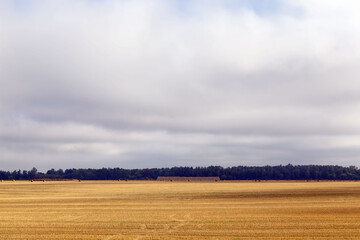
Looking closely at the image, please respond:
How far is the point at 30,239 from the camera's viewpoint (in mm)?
25656

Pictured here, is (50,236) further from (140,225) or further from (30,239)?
(140,225)

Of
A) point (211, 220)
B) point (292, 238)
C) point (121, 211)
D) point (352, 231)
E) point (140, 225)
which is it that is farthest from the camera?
point (121, 211)

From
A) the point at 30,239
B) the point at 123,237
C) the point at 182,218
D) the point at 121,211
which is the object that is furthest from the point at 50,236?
the point at 121,211

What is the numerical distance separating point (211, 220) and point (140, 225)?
5.80 metres

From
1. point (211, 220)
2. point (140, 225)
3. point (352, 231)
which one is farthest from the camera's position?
point (211, 220)

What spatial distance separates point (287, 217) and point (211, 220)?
21.1 feet

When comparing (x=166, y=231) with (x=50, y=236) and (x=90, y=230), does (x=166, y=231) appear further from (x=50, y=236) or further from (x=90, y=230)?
(x=50, y=236)

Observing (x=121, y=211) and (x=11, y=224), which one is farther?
(x=121, y=211)

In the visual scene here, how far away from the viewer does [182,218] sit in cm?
3481

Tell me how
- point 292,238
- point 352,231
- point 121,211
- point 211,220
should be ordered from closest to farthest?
point 292,238 < point 352,231 < point 211,220 < point 121,211

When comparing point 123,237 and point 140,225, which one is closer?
point 123,237

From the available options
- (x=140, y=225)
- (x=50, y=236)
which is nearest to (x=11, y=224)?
(x=50, y=236)

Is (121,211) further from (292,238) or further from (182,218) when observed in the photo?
(292,238)

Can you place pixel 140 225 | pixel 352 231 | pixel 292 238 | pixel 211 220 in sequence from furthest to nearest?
pixel 211 220
pixel 140 225
pixel 352 231
pixel 292 238
